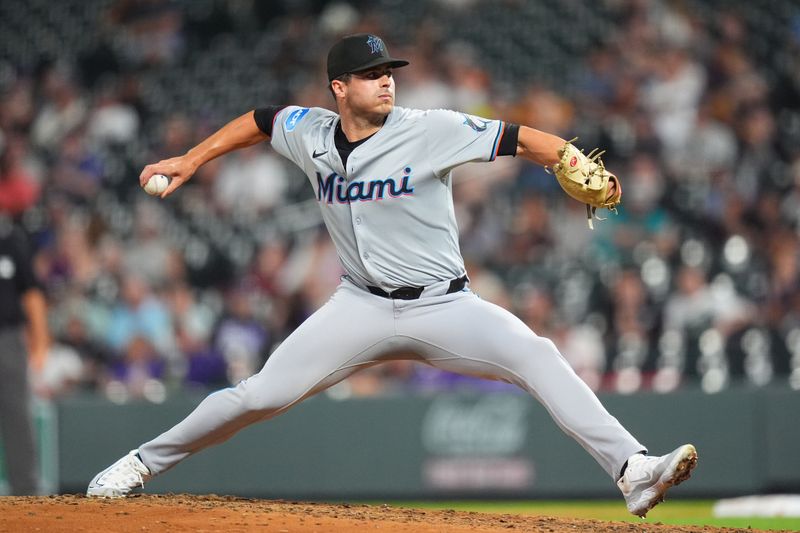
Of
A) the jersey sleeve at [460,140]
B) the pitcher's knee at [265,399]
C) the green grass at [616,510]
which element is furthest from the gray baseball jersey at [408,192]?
the green grass at [616,510]

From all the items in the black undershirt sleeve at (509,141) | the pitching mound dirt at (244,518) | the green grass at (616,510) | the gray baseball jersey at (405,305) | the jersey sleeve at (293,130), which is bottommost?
the green grass at (616,510)

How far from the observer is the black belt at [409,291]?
5.12 metres

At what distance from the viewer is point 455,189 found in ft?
39.1

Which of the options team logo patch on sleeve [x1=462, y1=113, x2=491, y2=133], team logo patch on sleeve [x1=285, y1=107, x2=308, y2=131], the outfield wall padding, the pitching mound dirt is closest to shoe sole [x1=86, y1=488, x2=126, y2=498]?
the pitching mound dirt

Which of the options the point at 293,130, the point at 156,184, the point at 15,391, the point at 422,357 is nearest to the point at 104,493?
the point at 156,184

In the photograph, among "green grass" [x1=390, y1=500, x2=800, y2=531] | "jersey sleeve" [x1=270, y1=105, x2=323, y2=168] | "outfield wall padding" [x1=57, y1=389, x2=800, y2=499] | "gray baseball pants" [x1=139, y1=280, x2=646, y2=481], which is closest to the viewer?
"gray baseball pants" [x1=139, y1=280, x2=646, y2=481]

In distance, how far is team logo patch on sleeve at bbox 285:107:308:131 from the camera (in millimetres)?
5402

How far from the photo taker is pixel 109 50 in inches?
567

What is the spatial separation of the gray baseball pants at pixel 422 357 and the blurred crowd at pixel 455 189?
524cm

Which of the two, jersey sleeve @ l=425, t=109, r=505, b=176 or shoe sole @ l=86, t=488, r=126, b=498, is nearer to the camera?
jersey sleeve @ l=425, t=109, r=505, b=176

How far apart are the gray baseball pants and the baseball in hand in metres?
0.81

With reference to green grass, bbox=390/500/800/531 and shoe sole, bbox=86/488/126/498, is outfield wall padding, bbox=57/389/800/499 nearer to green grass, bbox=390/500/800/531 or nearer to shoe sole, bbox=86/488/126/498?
green grass, bbox=390/500/800/531

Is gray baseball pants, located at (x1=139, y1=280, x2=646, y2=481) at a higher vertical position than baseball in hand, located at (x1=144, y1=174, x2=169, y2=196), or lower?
lower

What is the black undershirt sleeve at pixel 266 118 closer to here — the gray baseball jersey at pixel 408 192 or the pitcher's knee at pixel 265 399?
the gray baseball jersey at pixel 408 192
